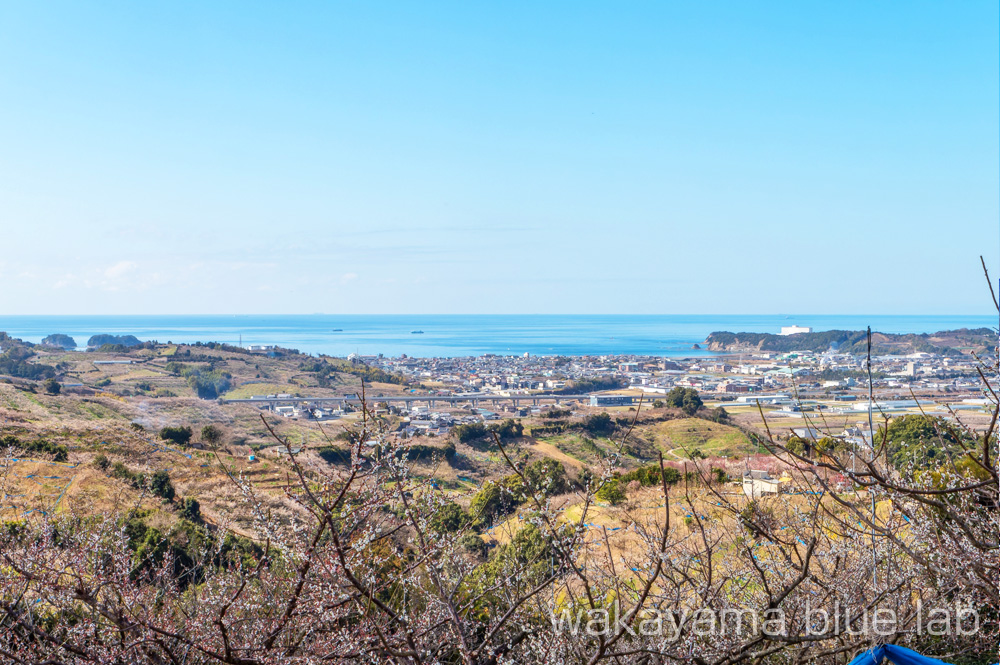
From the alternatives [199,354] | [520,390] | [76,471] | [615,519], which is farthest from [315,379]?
[615,519]

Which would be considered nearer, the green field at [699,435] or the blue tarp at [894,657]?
the blue tarp at [894,657]

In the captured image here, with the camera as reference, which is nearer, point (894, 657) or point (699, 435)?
point (894, 657)

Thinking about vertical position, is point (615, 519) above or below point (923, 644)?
below

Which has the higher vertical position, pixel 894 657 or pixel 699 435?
pixel 894 657

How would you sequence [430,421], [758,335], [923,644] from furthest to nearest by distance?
A: [758,335] → [430,421] → [923,644]

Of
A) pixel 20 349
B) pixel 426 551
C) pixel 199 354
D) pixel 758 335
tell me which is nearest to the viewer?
pixel 426 551

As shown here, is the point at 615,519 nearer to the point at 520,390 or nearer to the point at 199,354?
the point at 520,390

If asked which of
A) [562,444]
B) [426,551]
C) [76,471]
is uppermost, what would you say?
[426,551]

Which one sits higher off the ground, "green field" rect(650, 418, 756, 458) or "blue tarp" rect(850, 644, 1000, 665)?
"blue tarp" rect(850, 644, 1000, 665)

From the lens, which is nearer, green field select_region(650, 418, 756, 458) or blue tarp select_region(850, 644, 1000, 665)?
blue tarp select_region(850, 644, 1000, 665)

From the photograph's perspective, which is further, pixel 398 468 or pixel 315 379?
pixel 315 379

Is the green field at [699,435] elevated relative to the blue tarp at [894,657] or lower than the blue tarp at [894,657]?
lower
